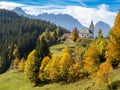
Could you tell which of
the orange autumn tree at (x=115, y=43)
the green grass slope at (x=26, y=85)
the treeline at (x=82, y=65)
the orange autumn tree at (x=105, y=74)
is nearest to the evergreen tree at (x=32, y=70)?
the treeline at (x=82, y=65)

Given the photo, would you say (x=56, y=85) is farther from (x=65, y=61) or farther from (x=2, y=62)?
(x=2, y=62)

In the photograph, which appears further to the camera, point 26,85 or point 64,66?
point 26,85

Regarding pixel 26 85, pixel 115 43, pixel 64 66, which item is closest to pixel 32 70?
pixel 26 85

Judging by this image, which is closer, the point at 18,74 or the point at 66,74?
the point at 66,74

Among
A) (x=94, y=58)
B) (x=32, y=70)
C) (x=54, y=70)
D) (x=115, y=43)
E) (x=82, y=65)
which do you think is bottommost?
(x=32, y=70)

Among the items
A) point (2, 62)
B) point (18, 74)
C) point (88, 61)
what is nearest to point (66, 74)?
point (88, 61)

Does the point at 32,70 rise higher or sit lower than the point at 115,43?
lower

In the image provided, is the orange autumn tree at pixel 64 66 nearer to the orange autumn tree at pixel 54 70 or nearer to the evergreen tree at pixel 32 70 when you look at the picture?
the orange autumn tree at pixel 54 70

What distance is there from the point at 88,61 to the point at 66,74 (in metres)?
8.73

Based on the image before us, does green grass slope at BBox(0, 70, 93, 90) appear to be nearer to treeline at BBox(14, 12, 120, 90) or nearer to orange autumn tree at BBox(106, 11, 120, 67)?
treeline at BBox(14, 12, 120, 90)

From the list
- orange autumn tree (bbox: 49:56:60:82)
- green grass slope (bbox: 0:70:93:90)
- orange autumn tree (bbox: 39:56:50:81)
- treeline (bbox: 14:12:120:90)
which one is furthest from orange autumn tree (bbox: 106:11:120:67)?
orange autumn tree (bbox: 39:56:50:81)

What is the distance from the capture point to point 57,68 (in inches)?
3521

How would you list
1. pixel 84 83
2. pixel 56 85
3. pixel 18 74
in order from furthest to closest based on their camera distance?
pixel 18 74, pixel 56 85, pixel 84 83

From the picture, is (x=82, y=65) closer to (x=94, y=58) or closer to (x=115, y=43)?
(x=94, y=58)
